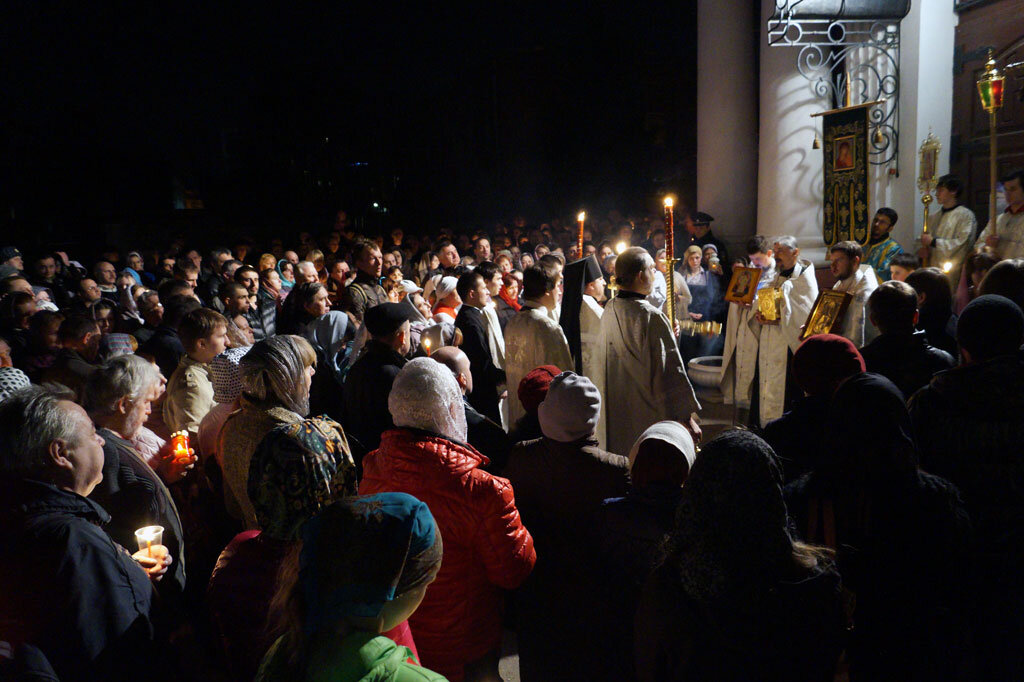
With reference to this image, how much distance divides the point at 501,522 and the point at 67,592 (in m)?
1.34

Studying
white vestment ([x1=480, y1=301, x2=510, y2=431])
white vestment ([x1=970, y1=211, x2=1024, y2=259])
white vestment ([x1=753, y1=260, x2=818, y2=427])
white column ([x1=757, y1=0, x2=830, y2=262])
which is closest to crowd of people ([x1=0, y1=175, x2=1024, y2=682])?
white vestment ([x1=480, y1=301, x2=510, y2=431])

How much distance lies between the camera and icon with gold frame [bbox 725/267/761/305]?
7668mm

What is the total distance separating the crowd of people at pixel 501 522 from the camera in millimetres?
1861

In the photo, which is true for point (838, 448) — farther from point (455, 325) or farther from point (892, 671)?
point (455, 325)

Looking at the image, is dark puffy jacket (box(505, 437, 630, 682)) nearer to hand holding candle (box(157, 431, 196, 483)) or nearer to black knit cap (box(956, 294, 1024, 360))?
hand holding candle (box(157, 431, 196, 483))

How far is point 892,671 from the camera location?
8.97 feet

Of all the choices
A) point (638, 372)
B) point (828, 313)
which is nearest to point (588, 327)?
point (638, 372)

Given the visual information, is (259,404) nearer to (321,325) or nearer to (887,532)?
(887,532)

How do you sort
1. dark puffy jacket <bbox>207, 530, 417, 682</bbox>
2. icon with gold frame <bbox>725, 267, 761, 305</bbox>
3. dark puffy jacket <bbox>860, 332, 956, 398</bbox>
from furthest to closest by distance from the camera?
1. icon with gold frame <bbox>725, 267, 761, 305</bbox>
2. dark puffy jacket <bbox>860, 332, 956, 398</bbox>
3. dark puffy jacket <bbox>207, 530, 417, 682</bbox>

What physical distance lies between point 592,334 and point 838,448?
12.7 feet

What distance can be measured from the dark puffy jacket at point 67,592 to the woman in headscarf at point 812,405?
2617 millimetres

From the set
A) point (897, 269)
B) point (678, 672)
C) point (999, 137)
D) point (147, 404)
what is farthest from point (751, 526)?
point (999, 137)

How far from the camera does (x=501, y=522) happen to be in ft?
8.40

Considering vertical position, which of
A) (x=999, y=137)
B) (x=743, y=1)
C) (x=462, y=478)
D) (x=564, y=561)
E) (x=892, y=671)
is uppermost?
(x=743, y=1)
